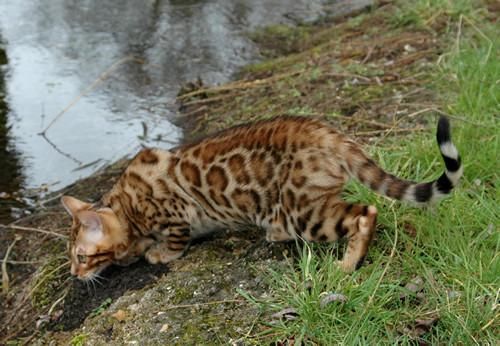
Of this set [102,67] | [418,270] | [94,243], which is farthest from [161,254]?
[102,67]

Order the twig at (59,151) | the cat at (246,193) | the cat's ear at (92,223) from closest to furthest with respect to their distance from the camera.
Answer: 1. the cat at (246,193)
2. the cat's ear at (92,223)
3. the twig at (59,151)

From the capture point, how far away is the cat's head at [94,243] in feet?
15.0

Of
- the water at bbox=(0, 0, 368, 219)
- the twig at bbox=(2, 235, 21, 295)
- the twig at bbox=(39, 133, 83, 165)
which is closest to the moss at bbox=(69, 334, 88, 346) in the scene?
the twig at bbox=(2, 235, 21, 295)

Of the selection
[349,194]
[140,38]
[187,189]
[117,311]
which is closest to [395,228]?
[349,194]

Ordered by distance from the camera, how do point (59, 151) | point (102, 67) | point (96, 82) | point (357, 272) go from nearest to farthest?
1. point (357, 272)
2. point (59, 151)
3. point (96, 82)
4. point (102, 67)

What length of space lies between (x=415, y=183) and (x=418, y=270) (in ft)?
1.44

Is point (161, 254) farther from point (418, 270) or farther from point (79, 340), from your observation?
point (418, 270)

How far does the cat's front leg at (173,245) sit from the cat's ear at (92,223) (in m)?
0.36

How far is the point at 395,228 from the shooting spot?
13.0 feet

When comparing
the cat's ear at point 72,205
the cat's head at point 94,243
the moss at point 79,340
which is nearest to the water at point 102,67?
the cat's ear at point 72,205

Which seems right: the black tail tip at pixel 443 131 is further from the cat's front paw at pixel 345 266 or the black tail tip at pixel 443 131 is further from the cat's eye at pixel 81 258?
the cat's eye at pixel 81 258

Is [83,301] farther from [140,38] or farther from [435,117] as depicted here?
[140,38]

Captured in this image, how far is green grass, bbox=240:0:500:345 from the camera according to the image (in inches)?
131

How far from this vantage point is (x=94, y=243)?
15.0 feet
